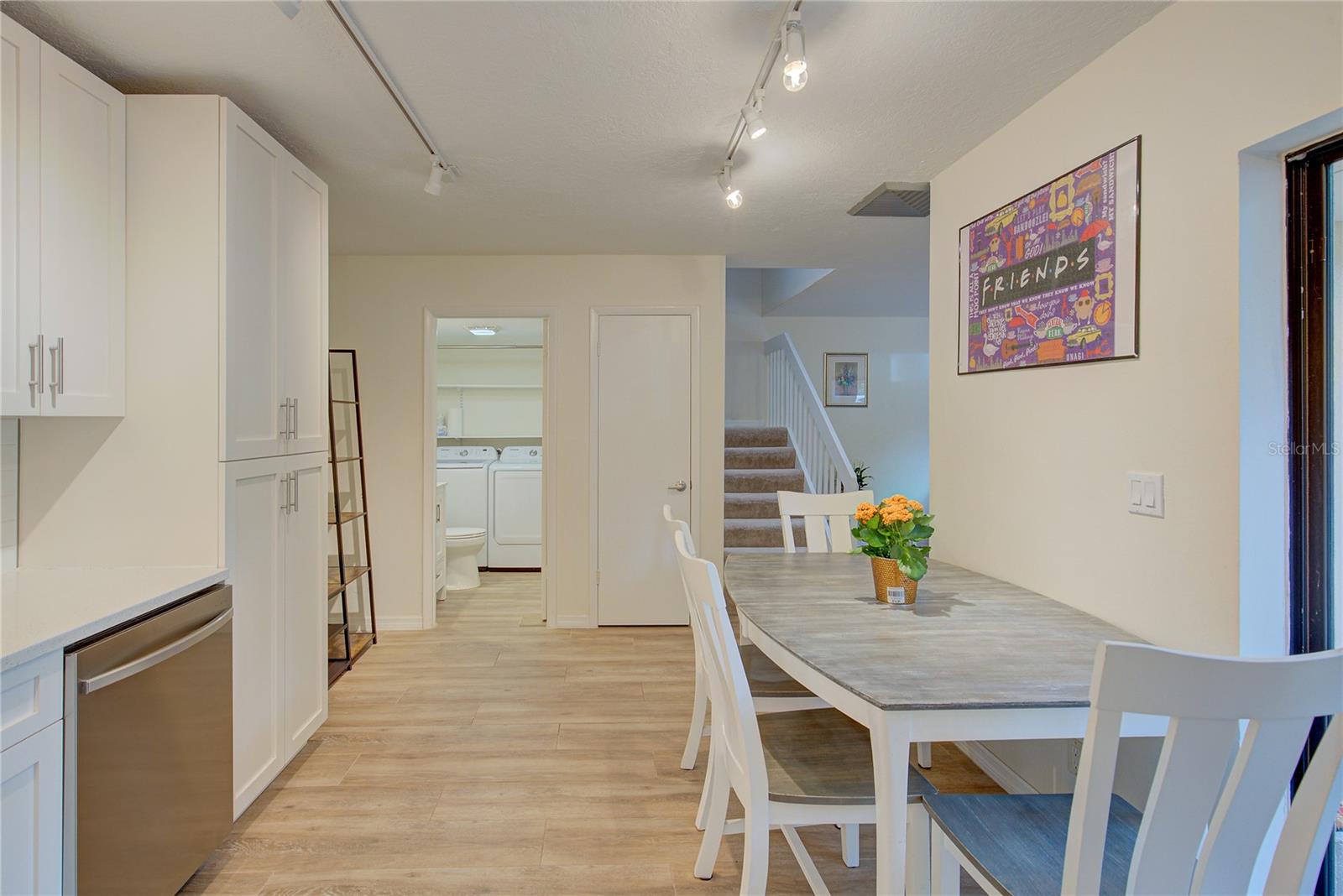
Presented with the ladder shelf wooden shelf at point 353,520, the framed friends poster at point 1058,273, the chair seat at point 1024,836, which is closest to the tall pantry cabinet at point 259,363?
the ladder shelf wooden shelf at point 353,520

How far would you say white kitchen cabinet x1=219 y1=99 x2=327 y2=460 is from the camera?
2.10 metres

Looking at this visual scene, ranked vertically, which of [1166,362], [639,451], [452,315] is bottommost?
[639,451]

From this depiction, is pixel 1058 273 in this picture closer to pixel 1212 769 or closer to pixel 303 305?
pixel 1212 769

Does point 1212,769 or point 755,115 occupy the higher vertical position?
point 755,115

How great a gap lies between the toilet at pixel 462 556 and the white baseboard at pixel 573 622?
1.41 meters

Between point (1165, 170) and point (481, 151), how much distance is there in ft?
7.23

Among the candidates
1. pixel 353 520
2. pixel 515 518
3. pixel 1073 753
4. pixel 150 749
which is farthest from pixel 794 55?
pixel 515 518

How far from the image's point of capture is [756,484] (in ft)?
18.2

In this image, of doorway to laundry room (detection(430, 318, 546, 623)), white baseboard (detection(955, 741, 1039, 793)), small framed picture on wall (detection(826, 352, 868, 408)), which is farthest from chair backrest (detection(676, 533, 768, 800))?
small framed picture on wall (detection(826, 352, 868, 408))

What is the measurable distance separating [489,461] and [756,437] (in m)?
2.41

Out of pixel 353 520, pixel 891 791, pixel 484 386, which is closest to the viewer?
pixel 891 791

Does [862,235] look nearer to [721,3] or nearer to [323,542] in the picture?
[721,3]

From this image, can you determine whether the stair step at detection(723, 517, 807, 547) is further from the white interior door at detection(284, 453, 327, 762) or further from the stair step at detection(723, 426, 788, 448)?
the white interior door at detection(284, 453, 327, 762)

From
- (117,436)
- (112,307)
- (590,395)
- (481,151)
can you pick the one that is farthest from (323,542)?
(590,395)
